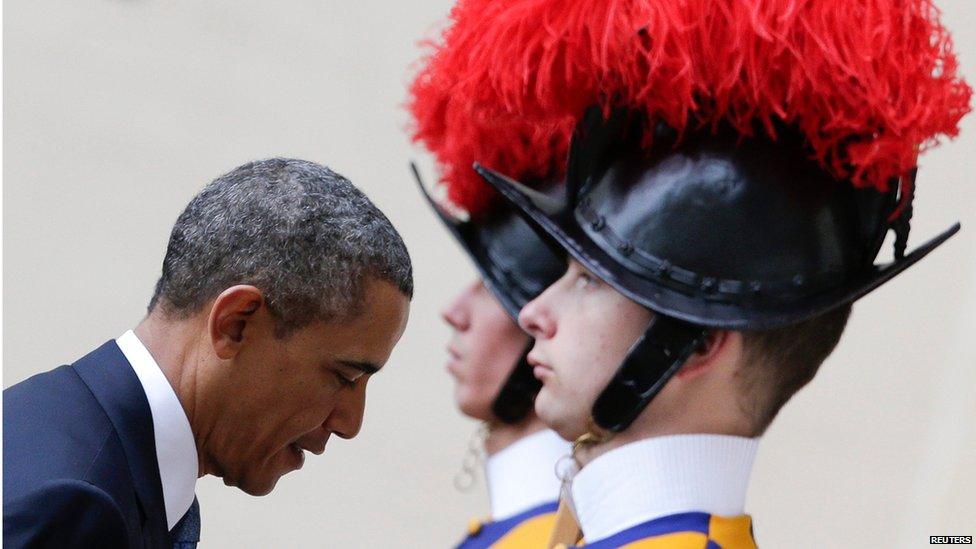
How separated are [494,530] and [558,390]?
36.4 inches

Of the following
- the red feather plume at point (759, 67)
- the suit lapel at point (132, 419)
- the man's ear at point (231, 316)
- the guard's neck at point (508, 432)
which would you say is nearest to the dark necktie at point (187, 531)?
the suit lapel at point (132, 419)

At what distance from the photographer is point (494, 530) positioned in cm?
320

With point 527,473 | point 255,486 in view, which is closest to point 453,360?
point 527,473

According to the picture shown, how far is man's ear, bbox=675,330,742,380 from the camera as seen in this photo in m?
2.37

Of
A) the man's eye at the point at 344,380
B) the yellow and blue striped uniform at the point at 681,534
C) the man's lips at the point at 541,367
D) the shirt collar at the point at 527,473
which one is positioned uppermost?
the man's eye at the point at 344,380

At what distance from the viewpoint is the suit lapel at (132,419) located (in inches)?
90.4

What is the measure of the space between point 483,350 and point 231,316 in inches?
36.4

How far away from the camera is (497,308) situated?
10.5 feet

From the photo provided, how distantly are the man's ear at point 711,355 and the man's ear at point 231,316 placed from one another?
76 centimetres

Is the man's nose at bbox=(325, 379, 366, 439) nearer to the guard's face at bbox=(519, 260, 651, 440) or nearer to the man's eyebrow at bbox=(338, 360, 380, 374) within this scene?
the man's eyebrow at bbox=(338, 360, 380, 374)

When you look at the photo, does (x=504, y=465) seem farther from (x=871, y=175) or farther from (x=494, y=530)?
(x=871, y=175)

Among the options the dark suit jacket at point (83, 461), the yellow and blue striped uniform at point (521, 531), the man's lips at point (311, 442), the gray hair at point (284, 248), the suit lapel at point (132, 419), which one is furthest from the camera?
the yellow and blue striped uniform at point (521, 531)

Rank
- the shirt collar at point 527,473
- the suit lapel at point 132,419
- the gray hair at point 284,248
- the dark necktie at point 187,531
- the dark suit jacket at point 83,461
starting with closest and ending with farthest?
the dark suit jacket at point 83,461 → the suit lapel at point 132,419 → the gray hair at point 284,248 → the dark necktie at point 187,531 → the shirt collar at point 527,473

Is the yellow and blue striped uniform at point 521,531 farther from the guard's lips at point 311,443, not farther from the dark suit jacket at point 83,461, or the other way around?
the dark suit jacket at point 83,461
